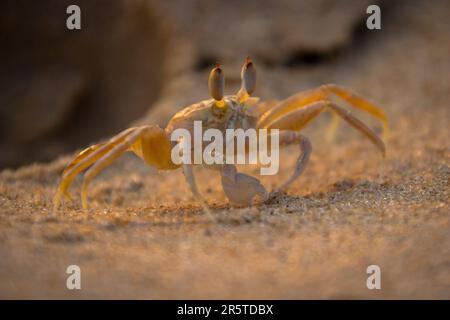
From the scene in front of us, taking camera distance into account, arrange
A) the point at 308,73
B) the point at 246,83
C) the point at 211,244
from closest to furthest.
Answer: the point at 211,244 < the point at 246,83 < the point at 308,73

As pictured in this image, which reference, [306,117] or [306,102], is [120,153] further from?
[306,102]

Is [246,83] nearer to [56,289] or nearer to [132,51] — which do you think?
[56,289]

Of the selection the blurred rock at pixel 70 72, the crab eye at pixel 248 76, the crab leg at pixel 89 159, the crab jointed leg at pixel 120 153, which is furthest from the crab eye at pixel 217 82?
the blurred rock at pixel 70 72

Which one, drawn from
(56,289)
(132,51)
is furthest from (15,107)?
(56,289)

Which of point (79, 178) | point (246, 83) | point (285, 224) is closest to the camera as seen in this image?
point (285, 224)
